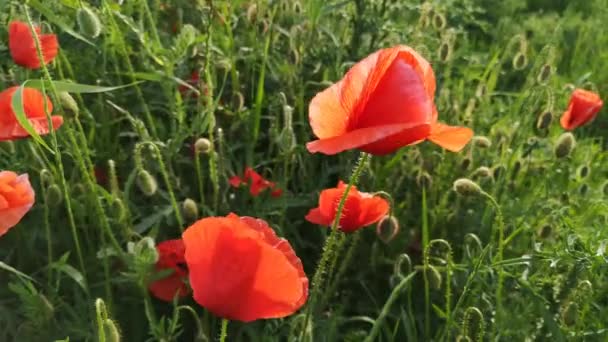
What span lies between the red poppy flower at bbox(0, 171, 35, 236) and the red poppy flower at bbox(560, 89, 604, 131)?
56.2 inches

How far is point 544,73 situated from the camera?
2121 mm

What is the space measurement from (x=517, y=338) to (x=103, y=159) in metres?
1.07

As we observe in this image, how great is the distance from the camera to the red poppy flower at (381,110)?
1.03 m

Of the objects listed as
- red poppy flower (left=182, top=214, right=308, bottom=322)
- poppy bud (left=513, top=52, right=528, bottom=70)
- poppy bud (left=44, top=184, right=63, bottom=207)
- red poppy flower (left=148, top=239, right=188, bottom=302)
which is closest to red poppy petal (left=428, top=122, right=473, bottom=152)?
red poppy flower (left=182, top=214, right=308, bottom=322)

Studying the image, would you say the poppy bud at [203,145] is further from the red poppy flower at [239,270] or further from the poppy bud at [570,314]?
the poppy bud at [570,314]

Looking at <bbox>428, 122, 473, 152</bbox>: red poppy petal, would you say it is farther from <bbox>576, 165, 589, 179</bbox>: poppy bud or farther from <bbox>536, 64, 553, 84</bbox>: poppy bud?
<bbox>576, 165, 589, 179</bbox>: poppy bud

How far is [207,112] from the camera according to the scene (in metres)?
1.76

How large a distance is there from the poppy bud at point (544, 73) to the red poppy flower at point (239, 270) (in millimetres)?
1269

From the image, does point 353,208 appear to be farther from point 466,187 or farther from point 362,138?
point 362,138

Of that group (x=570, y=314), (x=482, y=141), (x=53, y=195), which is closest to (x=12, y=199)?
(x=53, y=195)

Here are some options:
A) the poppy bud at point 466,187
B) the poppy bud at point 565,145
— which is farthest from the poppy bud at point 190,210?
the poppy bud at point 565,145

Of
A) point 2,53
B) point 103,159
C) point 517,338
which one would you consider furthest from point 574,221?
point 2,53

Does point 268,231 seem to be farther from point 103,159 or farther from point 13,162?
point 103,159

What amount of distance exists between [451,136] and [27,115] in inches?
32.5
